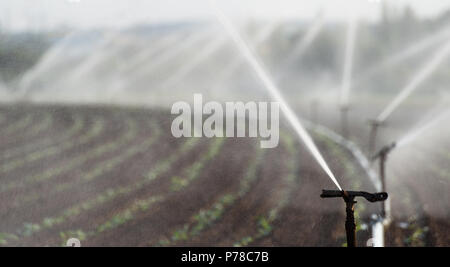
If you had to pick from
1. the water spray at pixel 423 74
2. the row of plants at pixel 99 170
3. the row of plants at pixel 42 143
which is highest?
the water spray at pixel 423 74

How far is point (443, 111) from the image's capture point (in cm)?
3175

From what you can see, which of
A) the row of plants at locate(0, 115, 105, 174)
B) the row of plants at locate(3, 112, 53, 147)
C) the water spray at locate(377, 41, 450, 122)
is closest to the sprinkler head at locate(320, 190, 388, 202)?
the row of plants at locate(0, 115, 105, 174)

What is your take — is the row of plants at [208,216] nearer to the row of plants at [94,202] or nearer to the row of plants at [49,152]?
the row of plants at [94,202]

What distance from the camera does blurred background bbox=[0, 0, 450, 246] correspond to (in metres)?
11.0

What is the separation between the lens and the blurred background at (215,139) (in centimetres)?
1098

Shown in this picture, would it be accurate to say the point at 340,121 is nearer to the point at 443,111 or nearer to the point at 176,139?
the point at 443,111

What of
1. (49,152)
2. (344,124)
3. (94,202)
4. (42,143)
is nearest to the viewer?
(94,202)

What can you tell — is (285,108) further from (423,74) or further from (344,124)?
(423,74)

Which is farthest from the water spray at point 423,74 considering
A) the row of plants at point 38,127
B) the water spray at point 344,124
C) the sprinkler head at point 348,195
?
the sprinkler head at point 348,195

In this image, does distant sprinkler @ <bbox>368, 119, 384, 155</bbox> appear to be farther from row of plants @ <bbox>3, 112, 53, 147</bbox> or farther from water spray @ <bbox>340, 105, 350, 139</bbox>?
row of plants @ <bbox>3, 112, 53, 147</bbox>

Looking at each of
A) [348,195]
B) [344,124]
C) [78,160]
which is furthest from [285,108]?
[348,195]

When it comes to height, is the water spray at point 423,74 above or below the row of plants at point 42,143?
above

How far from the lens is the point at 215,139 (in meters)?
22.5

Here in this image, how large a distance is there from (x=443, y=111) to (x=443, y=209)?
22.7 metres
